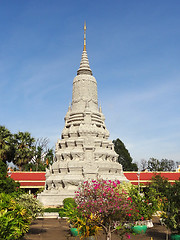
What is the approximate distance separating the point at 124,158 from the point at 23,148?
28675 millimetres

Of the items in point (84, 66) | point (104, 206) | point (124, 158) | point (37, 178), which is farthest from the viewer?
point (124, 158)

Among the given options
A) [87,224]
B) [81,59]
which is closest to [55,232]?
[87,224]

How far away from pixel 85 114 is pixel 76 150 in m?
5.43

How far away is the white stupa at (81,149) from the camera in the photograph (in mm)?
31500

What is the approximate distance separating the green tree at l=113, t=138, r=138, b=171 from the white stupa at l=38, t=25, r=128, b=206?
29.9 m

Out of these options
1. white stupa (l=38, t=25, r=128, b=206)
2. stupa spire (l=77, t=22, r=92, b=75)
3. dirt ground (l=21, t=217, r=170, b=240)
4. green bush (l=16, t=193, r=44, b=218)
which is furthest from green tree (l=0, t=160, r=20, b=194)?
stupa spire (l=77, t=22, r=92, b=75)

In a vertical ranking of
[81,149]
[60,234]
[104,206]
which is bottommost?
[60,234]

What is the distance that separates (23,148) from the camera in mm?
48875

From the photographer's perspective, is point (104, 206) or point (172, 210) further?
point (172, 210)

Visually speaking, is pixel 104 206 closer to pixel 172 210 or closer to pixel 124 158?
pixel 172 210

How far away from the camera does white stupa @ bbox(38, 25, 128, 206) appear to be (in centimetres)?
3150

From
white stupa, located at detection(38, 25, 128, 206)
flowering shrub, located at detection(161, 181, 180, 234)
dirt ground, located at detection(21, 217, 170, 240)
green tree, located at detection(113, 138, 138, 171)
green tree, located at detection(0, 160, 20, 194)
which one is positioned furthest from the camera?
green tree, located at detection(113, 138, 138, 171)

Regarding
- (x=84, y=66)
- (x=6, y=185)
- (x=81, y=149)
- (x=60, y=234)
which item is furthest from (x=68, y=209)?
(x=84, y=66)

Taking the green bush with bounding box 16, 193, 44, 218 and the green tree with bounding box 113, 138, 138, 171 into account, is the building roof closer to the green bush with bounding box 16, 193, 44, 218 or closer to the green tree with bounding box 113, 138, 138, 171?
the green tree with bounding box 113, 138, 138, 171
